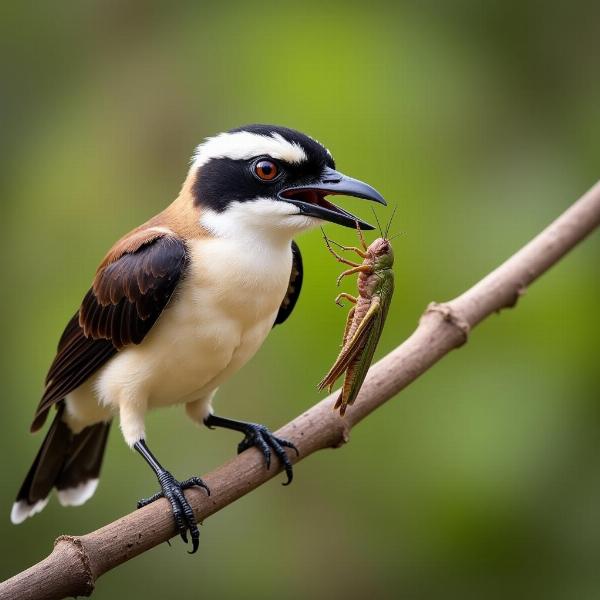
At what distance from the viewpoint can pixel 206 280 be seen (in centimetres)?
347

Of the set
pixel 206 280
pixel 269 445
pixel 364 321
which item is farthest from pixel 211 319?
pixel 364 321

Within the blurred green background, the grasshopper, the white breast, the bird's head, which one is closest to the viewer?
the grasshopper

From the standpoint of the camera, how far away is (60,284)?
4.24m

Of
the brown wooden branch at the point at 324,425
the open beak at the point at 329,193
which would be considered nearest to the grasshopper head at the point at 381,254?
the open beak at the point at 329,193

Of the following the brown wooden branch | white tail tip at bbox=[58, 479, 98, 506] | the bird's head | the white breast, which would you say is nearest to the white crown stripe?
the bird's head

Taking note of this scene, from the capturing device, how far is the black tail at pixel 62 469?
4.17 m

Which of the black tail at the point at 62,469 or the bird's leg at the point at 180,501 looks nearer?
the bird's leg at the point at 180,501

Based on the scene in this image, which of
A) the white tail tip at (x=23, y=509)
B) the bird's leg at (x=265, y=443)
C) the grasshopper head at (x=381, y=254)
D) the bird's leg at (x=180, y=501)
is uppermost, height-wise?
the grasshopper head at (x=381, y=254)

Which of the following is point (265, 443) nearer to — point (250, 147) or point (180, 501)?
point (180, 501)

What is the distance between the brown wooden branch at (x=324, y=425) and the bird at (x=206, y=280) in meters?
0.09

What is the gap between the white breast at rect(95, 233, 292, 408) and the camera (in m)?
3.47

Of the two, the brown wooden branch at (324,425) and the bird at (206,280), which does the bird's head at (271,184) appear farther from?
the brown wooden branch at (324,425)

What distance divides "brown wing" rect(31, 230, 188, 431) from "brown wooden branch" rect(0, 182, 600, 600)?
57 centimetres

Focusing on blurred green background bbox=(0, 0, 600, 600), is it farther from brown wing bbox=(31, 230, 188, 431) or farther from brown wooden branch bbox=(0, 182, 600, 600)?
brown wooden branch bbox=(0, 182, 600, 600)
